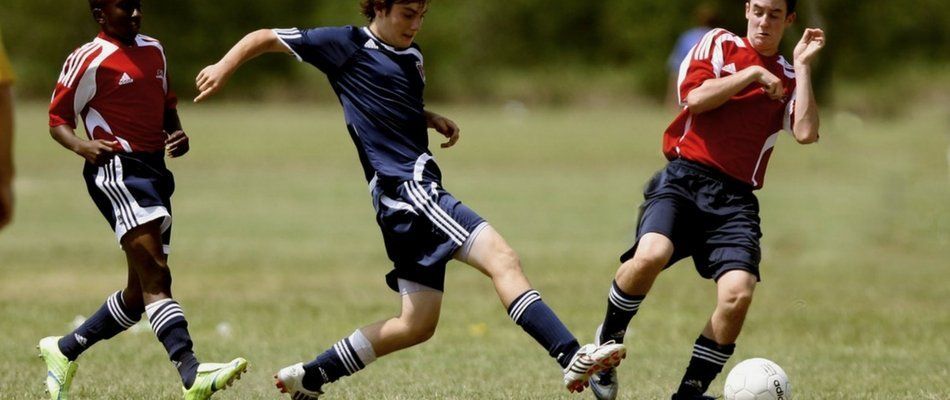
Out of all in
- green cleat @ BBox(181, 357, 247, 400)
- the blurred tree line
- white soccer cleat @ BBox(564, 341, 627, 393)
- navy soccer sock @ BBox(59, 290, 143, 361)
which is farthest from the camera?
the blurred tree line

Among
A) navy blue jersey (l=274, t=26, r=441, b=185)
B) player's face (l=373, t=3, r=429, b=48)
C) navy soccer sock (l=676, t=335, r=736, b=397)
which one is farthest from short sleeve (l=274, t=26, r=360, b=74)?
navy soccer sock (l=676, t=335, r=736, b=397)

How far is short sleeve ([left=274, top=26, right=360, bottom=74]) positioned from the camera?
600 cm

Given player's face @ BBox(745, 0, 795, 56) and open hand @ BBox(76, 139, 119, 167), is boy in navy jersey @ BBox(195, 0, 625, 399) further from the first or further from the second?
player's face @ BBox(745, 0, 795, 56)

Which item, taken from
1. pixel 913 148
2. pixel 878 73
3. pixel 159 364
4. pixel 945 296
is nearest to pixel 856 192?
pixel 913 148

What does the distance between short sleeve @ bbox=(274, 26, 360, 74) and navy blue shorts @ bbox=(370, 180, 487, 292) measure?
532 mm

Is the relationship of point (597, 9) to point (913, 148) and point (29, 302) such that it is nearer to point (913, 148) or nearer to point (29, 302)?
point (913, 148)

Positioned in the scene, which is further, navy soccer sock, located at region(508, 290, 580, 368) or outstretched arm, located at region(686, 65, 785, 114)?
outstretched arm, located at region(686, 65, 785, 114)

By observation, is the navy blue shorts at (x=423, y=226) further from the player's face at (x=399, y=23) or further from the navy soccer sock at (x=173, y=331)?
the navy soccer sock at (x=173, y=331)

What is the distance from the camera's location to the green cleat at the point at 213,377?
5772 millimetres

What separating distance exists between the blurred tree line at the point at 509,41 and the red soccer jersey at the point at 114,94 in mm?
39797

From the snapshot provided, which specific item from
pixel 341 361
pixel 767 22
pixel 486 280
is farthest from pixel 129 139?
pixel 486 280

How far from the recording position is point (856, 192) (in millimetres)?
21969

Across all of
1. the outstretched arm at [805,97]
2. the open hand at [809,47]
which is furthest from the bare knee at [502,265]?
the open hand at [809,47]

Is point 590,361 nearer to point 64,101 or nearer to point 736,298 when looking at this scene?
point 736,298
